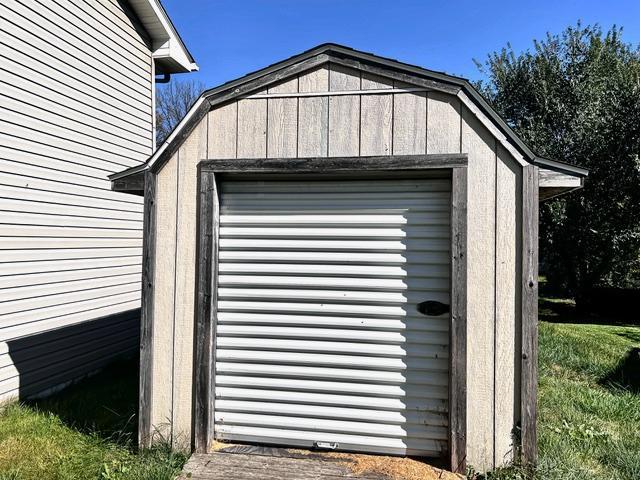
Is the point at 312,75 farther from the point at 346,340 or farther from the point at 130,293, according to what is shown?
the point at 130,293

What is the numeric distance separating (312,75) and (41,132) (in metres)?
3.67

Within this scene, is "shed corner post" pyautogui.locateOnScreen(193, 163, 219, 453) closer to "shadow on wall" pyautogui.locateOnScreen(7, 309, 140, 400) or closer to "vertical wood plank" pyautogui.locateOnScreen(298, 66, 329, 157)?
"vertical wood plank" pyautogui.locateOnScreen(298, 66, 329, 157)

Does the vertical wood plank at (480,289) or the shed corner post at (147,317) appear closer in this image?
the vertical wood plank at (480,289)

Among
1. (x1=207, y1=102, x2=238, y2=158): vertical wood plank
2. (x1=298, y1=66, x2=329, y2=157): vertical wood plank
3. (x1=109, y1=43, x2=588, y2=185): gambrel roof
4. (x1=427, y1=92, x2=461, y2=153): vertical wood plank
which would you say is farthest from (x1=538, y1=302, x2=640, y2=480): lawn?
(x1=207, y1=102, x2=238, y2=158): vertical wood plank

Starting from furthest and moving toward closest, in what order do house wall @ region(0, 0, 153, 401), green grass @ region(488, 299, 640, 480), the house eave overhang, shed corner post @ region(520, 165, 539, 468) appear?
the house eave overhang → house wall @ region(0, 0, 153, 401) → green grass @ region(488, 299, 640, 480) → shed corner post @ region(520, 165, 539, 468)

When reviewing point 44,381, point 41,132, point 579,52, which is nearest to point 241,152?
point 41,132

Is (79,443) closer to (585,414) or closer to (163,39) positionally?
(585,414)

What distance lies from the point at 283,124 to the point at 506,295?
1979 millimetres

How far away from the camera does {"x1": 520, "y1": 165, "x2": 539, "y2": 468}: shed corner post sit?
9.46 feet

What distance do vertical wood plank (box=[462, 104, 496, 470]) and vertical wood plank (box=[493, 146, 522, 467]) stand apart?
4 centimetres

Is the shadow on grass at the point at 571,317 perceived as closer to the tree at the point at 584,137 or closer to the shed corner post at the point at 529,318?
the tree at the point at 584,137

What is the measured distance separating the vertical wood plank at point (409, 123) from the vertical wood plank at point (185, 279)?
1.43 metres

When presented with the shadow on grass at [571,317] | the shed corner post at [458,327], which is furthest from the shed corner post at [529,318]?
the shadow on grass at [571,317]

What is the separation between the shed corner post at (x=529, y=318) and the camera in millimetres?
2885
